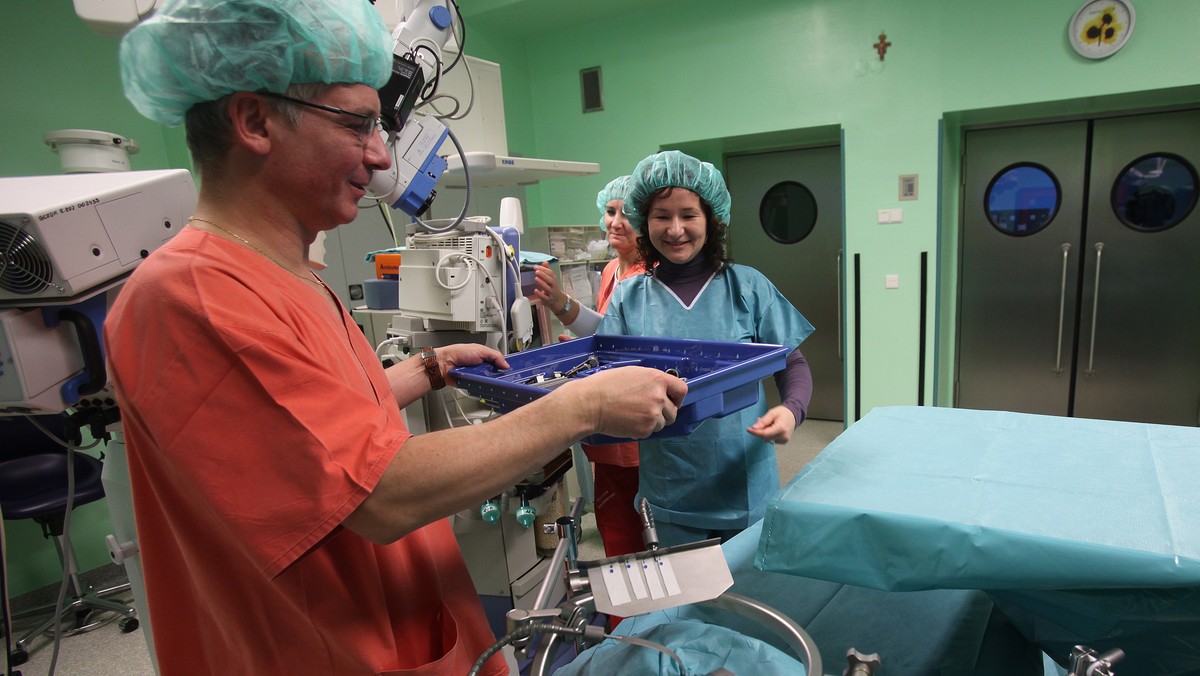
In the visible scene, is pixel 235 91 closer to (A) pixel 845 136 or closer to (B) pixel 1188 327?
(A) pixel 845 136

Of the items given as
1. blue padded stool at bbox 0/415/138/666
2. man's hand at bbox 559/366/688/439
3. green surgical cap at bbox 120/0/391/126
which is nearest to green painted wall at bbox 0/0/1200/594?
blue padded stool at bbox 0/415/138/666

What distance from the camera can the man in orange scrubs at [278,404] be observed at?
0.60 m

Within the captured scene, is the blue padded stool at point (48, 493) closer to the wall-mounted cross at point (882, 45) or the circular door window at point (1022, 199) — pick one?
the wall-mounted cross at point (882, 45)

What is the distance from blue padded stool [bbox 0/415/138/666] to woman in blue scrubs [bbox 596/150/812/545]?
223cm

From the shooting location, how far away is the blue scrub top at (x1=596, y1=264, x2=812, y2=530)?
4.84ft

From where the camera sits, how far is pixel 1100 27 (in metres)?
2.83

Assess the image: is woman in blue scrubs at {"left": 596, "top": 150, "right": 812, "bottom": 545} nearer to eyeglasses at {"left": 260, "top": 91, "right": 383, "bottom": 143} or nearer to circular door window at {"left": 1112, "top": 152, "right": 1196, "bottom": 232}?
eyeglasses at {"left": 260, "top": 91, "right": 383, "bottom": 143}

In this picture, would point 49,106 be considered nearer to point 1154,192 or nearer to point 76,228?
point 76,228

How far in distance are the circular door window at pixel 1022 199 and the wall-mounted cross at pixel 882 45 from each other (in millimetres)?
981

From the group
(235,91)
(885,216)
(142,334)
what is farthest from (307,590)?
(885,216)

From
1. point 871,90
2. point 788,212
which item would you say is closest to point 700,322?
point 871,90

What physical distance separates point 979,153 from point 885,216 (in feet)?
2.28

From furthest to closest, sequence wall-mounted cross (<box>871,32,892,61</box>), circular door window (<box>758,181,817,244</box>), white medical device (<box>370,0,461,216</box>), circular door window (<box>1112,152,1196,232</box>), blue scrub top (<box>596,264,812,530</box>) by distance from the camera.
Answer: circular door window (<box>758,181,817,244</box>), wall-mounted cross (<box>871,32,892,61</box>), circular door window (<box>1112,152,1196,232</box>), blue scrub top (<box>596,264,812,530</box>), white medical device (<box>370,0,461,216</box>)

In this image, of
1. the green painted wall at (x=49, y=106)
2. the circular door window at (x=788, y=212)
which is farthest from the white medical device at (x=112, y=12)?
the circular door window at (x=788, y=212)
